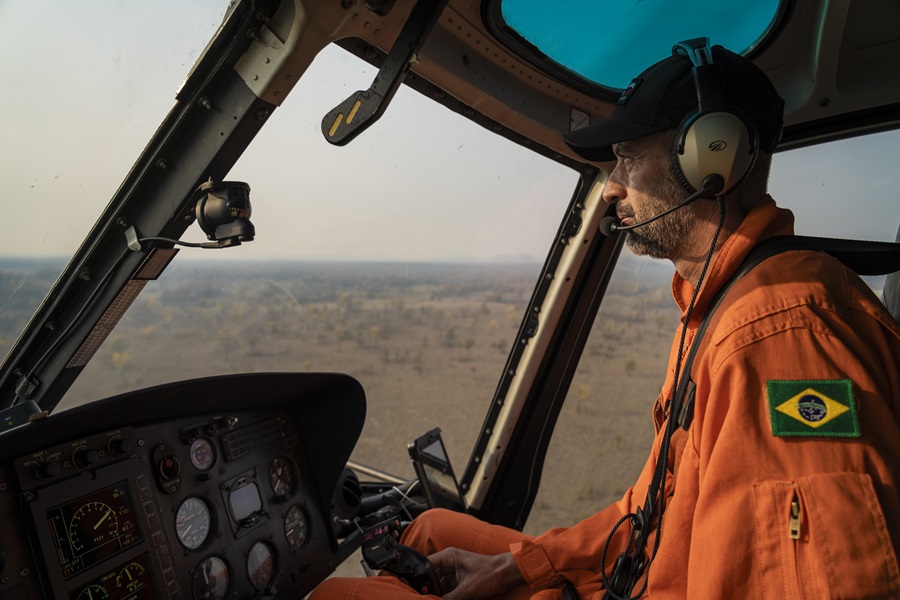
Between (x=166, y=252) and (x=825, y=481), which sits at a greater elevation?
(x=166, y=252)

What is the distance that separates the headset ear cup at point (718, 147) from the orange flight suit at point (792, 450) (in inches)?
8.2

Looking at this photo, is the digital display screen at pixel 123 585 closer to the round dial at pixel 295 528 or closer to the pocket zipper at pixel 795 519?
the round dial at pixel 295 528

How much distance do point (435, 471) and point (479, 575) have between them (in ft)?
2.56

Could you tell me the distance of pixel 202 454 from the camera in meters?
1.82

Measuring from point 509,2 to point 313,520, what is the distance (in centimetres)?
171

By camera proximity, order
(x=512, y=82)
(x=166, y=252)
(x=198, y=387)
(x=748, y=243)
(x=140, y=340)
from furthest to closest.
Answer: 1. (x=512, y=82)
2. (x=140, y=340)
3. (x=198, y=387)
4. (x=166, y=252)
5. (x=748, y=243)

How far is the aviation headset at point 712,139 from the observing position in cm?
119

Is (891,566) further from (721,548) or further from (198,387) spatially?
(198,387)

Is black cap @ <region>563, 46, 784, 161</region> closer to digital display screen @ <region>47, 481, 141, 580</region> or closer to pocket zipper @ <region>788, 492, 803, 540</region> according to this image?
pocket zipper @ <region>788, 492, 803, 540</region>

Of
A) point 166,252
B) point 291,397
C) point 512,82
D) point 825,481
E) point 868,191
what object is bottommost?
point 825,481

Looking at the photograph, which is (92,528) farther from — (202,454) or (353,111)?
(353,111)

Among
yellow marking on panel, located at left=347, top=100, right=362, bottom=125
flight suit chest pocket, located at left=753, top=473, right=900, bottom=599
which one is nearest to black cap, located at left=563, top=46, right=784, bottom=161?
yellow marking on panel, located at left=347, top=100, right=362, bottom=125

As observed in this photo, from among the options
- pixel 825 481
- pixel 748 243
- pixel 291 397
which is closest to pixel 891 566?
pixel 825 481

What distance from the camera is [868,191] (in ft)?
7.12
